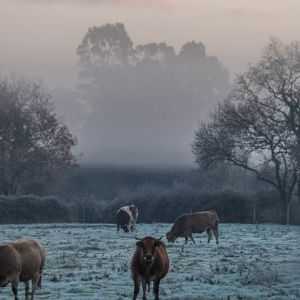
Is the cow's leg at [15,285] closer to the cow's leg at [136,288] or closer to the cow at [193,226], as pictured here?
the cow's leg at [136,288]

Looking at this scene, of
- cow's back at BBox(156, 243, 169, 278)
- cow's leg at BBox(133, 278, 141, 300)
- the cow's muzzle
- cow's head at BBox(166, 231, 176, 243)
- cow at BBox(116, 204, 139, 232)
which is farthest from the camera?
cow at BBox(116, 204, 139, 232)

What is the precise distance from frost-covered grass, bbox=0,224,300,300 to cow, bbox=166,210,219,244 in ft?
1.47

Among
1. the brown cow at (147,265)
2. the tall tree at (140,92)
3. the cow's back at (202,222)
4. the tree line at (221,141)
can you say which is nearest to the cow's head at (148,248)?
the brown cow at (147,265)

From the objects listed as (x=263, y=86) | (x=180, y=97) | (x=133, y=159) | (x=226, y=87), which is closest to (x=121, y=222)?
(x=263, y=86)

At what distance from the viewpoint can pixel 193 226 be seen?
35.1 m

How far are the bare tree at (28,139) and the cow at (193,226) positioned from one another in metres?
30.8

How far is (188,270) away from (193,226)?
40.7 feet

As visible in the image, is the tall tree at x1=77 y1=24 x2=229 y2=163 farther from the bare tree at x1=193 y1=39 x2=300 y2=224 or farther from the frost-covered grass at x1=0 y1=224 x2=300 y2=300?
the frost-covered grass at x1=0 y1=224 x2=300 y2=300

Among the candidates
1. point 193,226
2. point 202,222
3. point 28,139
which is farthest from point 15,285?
point 28,139

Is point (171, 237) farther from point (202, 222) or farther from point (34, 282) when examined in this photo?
point (34, 282)

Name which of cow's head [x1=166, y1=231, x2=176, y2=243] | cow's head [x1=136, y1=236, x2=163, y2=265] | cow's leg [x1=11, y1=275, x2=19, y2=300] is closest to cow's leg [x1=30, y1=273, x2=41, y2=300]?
cow's leg [x1=11, y1=275, x2=19, y2=300]

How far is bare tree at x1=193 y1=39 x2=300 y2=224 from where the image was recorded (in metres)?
58.8

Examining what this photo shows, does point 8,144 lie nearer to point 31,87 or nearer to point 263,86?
point 31,87

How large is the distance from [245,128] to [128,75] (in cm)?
4573
